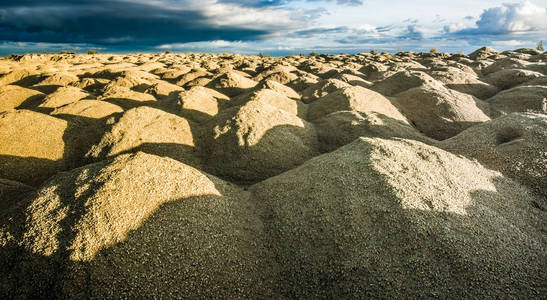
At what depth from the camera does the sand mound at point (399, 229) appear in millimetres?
2213

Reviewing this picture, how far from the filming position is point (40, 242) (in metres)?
2.29

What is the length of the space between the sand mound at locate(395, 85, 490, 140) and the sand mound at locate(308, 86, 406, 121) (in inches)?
18.7

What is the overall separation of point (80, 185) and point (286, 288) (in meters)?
2.36

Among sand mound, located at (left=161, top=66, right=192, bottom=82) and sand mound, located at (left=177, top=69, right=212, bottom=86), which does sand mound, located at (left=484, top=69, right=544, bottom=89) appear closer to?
sand mound, located at (left=177, top=69, right=212, bottom=86)

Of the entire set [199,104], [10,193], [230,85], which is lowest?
[10,193]

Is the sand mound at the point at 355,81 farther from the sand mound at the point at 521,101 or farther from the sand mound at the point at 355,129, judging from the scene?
the sand mound at the point at 355,129

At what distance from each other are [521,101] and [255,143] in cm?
779

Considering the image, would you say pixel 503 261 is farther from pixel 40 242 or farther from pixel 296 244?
pixel 40 242

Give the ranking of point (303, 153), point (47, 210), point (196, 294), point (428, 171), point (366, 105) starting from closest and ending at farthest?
point (196, 294) → point (47, 210) → point (428, 171) → point (303, 153) → point (366, 105)

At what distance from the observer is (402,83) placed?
9.62 m

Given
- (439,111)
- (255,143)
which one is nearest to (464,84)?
(439,111)

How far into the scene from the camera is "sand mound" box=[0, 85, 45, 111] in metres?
7.46

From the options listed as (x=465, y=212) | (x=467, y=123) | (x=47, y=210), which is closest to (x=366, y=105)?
(x=467, y=123)

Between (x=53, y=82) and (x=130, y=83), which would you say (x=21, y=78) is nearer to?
(x=53, y=82)
